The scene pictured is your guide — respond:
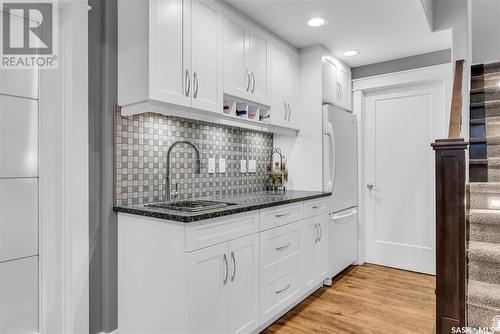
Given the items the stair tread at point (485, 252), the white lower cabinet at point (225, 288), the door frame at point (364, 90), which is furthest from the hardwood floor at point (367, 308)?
the stair tread at point (485, 252)

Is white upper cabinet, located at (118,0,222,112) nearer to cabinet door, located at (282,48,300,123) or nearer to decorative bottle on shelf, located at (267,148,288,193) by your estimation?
cabinet door, located at (282,48,300,123)

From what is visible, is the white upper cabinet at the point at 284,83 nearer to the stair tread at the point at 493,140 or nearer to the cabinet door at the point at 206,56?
the cabinet door at the point at 206,56

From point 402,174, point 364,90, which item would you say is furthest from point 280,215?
point 364,90

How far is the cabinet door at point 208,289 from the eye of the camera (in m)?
1.65

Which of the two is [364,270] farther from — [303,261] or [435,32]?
[435,32]

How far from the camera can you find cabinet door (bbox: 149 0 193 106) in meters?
1.84

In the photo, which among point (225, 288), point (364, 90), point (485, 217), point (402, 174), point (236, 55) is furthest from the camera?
point (364, 90)

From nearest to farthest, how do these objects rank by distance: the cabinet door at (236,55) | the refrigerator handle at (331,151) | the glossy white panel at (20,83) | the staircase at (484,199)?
the staircase at (484,199), the glossy white panel at (20,83), the cabinet door at (236,55), the refrigerator handle at (331,151)

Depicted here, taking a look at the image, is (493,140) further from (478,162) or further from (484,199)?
(484,199)

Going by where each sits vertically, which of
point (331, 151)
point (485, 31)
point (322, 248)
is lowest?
point (322, 248)

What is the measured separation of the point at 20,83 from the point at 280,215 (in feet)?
6.15

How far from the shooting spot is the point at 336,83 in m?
3.52

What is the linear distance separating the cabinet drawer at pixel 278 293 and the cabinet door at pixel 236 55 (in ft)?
4.93

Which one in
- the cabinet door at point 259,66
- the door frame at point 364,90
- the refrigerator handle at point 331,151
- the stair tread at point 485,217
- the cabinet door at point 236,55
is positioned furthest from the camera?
the door frame at point 364,90
